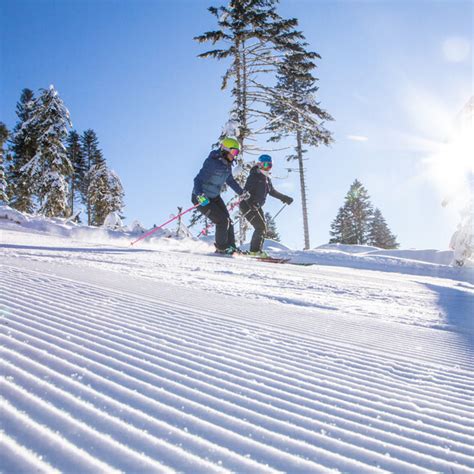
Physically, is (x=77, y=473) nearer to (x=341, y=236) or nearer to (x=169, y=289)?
(x=169, y=289)

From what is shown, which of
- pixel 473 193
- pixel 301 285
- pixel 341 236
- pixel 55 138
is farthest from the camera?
pixel 341 236

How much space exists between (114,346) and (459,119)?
14142 millimetres

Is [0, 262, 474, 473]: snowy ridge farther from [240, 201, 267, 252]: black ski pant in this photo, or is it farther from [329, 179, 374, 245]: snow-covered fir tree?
[329, 179, 374, 245]: snow-covered fir tree

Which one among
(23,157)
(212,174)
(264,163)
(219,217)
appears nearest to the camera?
(212,174)

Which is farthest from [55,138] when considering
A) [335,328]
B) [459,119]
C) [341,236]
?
[341,236]

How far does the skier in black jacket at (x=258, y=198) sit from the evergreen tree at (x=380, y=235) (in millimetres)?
27553

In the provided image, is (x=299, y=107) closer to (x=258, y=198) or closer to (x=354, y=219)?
(x=258, y=198)

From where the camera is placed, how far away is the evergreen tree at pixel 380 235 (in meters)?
34.3

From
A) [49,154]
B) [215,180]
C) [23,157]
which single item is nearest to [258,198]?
[215,180]

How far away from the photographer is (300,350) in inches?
83.5

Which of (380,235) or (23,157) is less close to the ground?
(23,157)

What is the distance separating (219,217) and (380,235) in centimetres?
3011

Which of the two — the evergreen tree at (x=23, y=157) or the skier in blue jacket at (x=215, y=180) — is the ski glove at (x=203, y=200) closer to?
the skier in blue jacket at (x=215, y=180)

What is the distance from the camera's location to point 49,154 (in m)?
21.7
